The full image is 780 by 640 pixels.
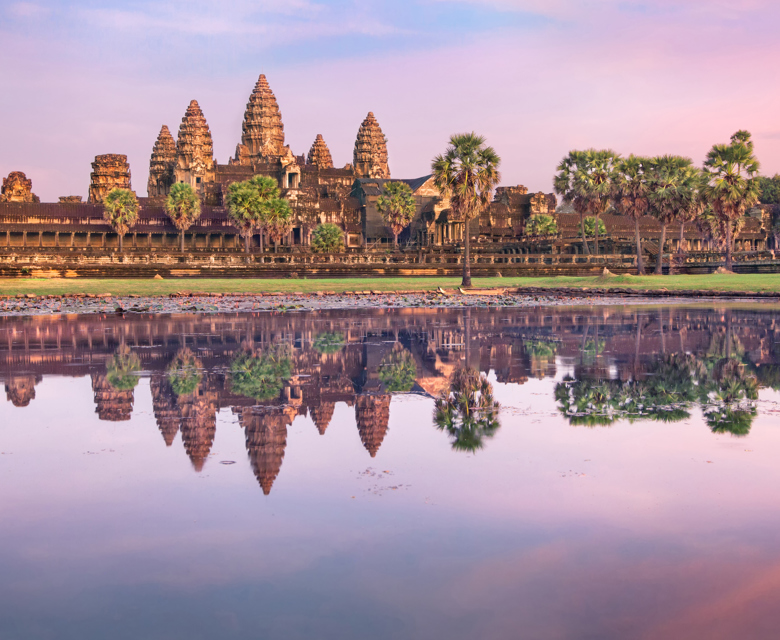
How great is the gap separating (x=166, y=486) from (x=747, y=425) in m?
6.07

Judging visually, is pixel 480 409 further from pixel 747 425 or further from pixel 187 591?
pixel 187 591

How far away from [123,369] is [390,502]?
9054 millimetres

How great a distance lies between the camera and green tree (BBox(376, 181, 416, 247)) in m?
116

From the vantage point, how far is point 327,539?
5988 millimetres

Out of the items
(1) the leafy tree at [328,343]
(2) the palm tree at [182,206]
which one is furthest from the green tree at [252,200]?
(1) the leafy tree at [328,343]

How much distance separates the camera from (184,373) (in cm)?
1420

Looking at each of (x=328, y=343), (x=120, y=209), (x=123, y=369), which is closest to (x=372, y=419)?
(x=123, y=369)

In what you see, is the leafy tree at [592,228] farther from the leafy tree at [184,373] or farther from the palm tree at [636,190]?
the leafy tree at [184,373]

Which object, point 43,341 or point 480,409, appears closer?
point 480,409

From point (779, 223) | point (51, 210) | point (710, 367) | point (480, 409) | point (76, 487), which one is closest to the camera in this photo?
point (76, 487)

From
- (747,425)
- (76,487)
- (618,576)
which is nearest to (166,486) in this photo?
(76,487)

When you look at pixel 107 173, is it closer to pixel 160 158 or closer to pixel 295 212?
pixel 160 158

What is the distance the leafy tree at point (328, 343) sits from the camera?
58.2ft

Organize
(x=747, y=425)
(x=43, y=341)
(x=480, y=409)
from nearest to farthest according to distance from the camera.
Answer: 1. (x=747, y=425)
2. (x=480, y=409)
3. (x=43, y=341)
